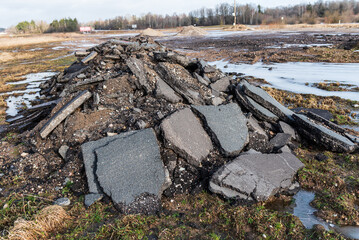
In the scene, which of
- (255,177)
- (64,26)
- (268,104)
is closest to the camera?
(255,177)

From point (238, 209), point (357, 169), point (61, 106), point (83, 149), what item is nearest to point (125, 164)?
point (83, 149)

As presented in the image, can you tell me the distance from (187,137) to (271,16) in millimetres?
76197

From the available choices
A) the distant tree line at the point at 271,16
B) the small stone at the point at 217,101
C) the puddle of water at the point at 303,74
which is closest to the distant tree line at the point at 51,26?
the distant tree line at the point at 271,16

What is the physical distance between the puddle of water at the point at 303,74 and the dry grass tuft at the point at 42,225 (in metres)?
8.32

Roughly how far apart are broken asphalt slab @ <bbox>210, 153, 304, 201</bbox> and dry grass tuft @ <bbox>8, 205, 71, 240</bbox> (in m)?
2.08

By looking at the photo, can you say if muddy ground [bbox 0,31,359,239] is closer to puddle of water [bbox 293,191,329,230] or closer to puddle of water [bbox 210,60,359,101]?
puddle of water [bbox 293,191,329,230]

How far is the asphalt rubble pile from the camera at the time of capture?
10.9 ft

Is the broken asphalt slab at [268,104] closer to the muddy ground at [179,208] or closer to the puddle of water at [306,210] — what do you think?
the muddy ground at [179,208]

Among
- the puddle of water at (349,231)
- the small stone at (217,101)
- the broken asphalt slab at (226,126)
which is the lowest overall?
the puddle of water at (349,231)

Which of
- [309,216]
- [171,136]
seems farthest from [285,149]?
[171,136]

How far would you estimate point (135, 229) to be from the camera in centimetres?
271

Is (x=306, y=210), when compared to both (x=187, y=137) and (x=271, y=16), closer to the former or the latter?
(x=187, y=137)

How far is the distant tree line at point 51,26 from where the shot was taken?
256 feet

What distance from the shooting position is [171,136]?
13.0ft
